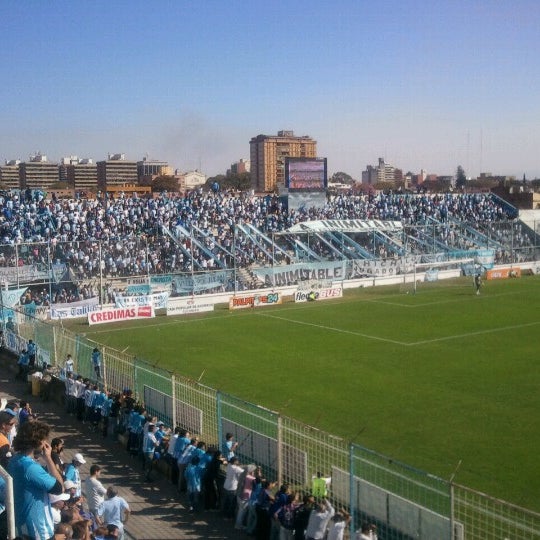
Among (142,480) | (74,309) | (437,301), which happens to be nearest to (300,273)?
(437,301)

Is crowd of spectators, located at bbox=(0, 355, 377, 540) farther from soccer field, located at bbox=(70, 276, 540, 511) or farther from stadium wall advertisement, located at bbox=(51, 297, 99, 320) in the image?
stadium wall advertisement, located at bbox=(51, 297, 99, 320)

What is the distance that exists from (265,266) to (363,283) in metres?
6.52

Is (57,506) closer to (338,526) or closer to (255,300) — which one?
(338,526)

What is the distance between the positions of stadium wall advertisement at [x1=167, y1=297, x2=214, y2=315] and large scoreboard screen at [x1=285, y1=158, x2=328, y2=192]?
23.7m

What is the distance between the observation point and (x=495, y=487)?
13867mm

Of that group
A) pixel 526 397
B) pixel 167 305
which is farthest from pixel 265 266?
pixel 526 397

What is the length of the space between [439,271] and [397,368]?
93.2 feet

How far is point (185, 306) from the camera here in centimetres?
3716

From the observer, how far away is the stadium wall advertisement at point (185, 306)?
3691 centimetres

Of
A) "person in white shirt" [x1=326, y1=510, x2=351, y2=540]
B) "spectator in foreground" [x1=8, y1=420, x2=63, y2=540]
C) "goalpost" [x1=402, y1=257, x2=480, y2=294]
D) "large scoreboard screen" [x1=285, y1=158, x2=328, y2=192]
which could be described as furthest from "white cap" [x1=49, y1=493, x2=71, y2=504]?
"large scoreboard screen" [x1=285, y1=158, x2=328, y2=192]

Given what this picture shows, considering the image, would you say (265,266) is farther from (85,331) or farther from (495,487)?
(495,487)

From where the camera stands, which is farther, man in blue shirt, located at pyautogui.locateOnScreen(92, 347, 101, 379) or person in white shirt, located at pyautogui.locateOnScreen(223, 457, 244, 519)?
man in blue shirt, located at pyautogui.locateOnScreen(92, 347, 101, 379)

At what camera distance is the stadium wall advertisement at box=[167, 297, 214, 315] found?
1453 inches

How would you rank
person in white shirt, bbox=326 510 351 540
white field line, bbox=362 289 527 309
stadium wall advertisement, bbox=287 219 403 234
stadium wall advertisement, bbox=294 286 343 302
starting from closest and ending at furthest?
person in white shirt, bbox=326 510 351 540, white field line, bbox=362 289 527 309, stadium wall advertisement, bbox=294 286 343 302, stadium wall advertisement, bbox=287 219 403 234
